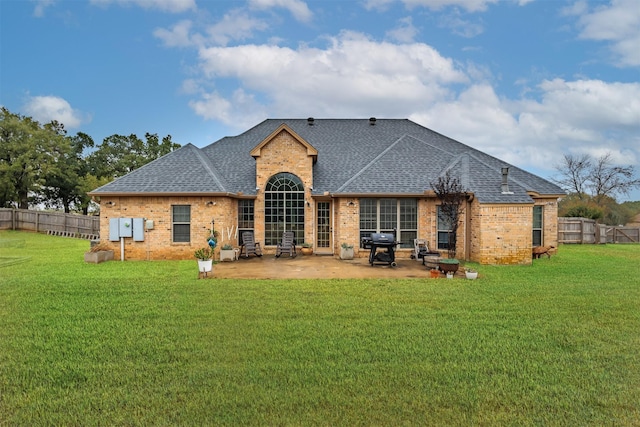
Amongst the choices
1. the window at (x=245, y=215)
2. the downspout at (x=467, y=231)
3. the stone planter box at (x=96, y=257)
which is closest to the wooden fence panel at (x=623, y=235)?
the downspout at (x=467, y=231)

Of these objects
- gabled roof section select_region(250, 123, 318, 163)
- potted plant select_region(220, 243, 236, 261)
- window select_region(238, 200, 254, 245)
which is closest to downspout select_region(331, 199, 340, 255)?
gabled roof section select_region(250, 123, 318, 163)

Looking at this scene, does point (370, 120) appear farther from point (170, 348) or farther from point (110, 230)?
point (170, 348)

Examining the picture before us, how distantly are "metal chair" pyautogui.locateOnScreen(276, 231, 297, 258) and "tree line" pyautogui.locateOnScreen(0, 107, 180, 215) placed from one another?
2836 cm

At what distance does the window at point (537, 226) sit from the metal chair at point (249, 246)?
499 inches

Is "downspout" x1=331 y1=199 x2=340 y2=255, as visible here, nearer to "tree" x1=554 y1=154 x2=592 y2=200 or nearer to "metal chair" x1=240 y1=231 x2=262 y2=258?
"metal chair" x1=240 y1=231 x2=262 y2=258

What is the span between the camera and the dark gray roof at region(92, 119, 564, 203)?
1437cm

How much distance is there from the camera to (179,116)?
19234mm

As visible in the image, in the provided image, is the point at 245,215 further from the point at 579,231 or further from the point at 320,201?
the point at 579,231

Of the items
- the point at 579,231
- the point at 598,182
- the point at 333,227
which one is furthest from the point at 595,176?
the point at 333,227

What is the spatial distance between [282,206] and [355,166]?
4.41 metres

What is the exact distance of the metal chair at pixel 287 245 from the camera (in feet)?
48.2

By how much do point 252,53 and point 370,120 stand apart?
8880 millimetres

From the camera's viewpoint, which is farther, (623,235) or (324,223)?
(623,235)

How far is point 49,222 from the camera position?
82.4ft
